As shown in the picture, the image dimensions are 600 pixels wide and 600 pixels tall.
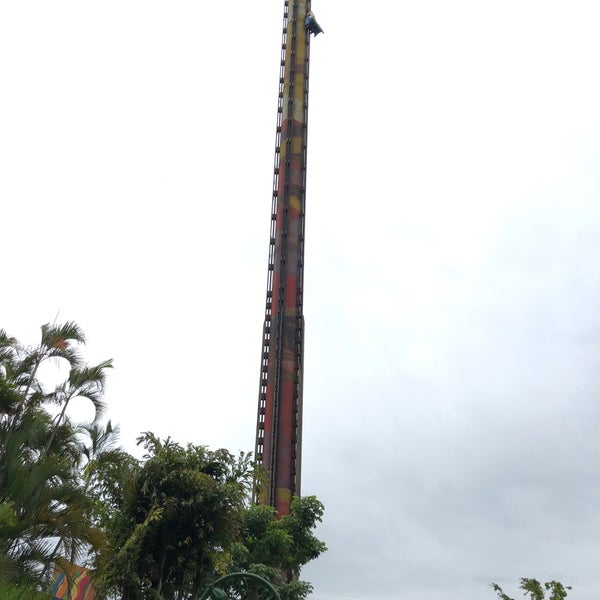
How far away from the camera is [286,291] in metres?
66.9

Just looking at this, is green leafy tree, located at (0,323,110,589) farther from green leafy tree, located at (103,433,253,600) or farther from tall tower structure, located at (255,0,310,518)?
tall tower structure, located at (255,0,310,518)

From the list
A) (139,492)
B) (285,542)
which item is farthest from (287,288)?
(139,492)

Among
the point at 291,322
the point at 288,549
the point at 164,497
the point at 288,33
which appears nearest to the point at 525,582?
the point at 288,549

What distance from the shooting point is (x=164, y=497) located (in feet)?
68.5

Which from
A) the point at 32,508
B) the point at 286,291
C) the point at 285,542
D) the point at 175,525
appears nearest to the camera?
the point at 32,508

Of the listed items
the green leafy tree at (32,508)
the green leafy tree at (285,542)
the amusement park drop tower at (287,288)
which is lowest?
the green leafy tree at (32,508)

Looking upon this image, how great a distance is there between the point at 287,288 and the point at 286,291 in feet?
1.02

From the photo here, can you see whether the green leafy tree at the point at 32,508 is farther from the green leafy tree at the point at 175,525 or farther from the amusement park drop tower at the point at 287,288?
the amusement park drop tower at the point at 287,288

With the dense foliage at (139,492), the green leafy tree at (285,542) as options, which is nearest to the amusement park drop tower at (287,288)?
the green leafy tree at (285,542)

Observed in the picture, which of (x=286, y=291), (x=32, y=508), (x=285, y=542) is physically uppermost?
(x=286, y=291)

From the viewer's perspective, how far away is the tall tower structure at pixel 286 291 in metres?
60.5

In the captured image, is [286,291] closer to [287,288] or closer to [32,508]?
[287,288]

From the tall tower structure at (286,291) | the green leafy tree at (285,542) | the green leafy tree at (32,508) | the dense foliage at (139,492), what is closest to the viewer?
the green leafy tree at (32,508)

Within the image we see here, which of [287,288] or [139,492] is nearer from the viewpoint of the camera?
[139,492]
